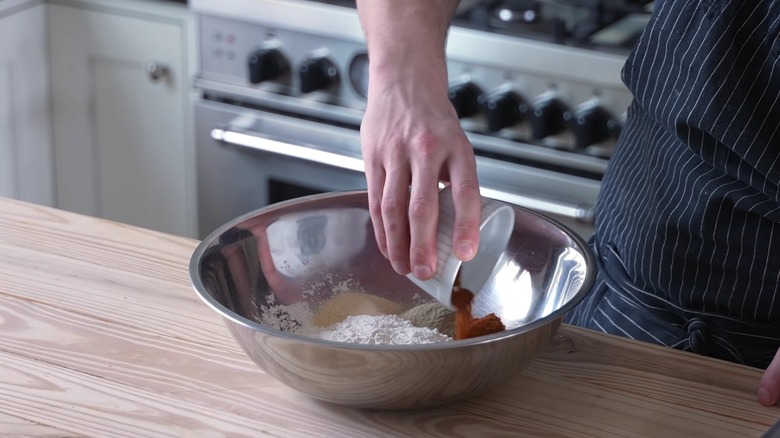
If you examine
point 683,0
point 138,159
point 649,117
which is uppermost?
point 683,0

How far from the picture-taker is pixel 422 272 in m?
0.75

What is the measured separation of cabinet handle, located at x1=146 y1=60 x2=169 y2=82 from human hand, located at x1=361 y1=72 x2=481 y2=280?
1.13 meters

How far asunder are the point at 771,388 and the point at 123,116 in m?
1.50

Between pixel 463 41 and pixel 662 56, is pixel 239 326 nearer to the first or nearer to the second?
pixel 662 56

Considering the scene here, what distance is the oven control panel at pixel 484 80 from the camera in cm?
156

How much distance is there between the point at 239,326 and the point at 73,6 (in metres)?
1.41

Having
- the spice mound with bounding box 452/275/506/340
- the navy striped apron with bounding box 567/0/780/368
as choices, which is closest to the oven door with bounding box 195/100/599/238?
the navy striped apron with bounding box 567/0/780/368

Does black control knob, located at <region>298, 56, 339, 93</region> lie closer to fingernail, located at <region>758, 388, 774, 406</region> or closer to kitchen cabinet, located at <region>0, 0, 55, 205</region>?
kitchen cabinet, located at <region>0, 0, 55, 205</region>

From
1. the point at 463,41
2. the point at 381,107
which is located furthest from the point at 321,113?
the point at 381,107

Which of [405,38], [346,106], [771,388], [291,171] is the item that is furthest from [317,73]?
[771,388]

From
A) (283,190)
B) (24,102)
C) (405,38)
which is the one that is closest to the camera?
(405,38)

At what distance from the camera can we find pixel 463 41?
1.62 m

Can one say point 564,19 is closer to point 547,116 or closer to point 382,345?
point 547,116

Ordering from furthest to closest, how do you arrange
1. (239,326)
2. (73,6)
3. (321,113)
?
(73,6) < (321,113) < (239,326)
